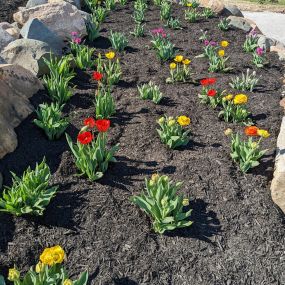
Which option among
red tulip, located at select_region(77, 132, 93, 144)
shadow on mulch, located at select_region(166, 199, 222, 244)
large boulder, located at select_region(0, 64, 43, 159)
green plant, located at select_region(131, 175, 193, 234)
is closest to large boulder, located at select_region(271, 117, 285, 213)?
shadow on mulch, located at select_region(166, 199, 222, 244)

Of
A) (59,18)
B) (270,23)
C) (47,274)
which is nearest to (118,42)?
(59,18)

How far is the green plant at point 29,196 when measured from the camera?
2754 millimetres

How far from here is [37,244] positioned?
269 centimetres

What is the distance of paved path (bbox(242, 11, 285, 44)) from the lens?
10086 millimetres

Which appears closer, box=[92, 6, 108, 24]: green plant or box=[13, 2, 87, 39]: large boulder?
box=[13, 2, 87, 39]: large boulder

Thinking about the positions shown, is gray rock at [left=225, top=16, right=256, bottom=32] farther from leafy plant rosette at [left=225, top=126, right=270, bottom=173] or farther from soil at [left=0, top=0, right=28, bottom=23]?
leafy plant rosette at [left=225, top=126, right=270, bottom=173]

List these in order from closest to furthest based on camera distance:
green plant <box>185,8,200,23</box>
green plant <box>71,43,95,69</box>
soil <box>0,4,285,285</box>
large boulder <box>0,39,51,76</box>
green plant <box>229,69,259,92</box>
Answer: soil <box>0,4,285,285</box>, large boulder <box>0,39,51,76</box>, green plant <box>229,69,259,92</box>, green plant <box>71,43,95,69</box>, green plant <box>185,8,200,23</box>

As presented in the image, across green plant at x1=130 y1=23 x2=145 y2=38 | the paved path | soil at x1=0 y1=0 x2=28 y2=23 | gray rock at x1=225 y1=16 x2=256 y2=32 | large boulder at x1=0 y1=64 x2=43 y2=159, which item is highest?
large boulder at x1=0 y1=64 x2=43 y2=159

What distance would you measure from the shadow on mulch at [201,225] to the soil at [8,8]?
548cm

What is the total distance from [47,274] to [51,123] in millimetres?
1780

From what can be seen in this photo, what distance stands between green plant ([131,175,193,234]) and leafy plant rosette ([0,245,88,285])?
0.73 meters

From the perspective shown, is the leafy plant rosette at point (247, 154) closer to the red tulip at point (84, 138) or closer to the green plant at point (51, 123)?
the red tulip at point (84, 138)

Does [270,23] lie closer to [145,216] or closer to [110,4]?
[110,4]

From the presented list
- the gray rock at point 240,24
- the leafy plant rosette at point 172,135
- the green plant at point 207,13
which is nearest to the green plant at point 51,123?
the leafy plant rosette at point 172,135
